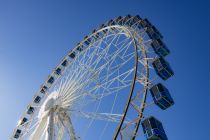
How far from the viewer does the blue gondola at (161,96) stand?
1939 centimetres

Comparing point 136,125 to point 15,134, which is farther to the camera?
point 15,134

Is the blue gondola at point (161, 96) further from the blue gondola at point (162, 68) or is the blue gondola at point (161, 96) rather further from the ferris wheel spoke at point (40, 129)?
the ferris wheel spoke at point (40, 129)

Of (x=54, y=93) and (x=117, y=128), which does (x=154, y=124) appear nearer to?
(x=117, y=128)

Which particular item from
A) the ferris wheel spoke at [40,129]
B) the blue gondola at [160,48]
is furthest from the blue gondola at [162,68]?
the ferris wheel spoke at [40,129]

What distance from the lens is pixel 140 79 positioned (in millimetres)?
19953

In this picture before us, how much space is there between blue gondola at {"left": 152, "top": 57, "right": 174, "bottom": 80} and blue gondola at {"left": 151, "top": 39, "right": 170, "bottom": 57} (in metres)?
1.09

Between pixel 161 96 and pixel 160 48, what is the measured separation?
454 cm

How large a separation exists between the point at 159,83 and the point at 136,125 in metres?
3.15

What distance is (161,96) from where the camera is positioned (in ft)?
63.4

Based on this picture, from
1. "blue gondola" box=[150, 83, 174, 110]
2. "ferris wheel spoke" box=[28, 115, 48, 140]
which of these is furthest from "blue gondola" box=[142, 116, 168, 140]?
"ferris wheel spoke" box=[28, 115, 48, 140]

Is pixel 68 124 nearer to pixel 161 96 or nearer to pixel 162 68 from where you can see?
pixel 161 96

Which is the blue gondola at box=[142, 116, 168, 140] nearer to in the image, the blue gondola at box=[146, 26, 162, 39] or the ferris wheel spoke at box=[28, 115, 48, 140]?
the ferris wheel spoke at box=[28, 115, 48, 140]

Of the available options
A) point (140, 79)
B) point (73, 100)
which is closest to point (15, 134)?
point (73, 100)

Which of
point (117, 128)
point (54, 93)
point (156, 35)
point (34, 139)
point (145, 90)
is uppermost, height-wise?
point (156, 35)
